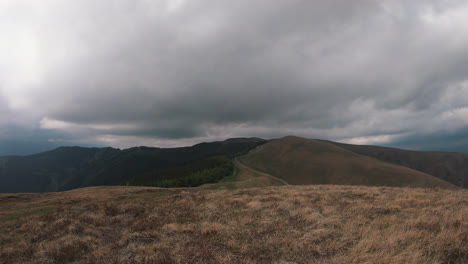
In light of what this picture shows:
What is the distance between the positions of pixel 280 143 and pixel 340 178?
63837 mm

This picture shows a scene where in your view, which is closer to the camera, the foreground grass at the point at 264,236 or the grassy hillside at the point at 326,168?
the foreground grass at the point at 264,236

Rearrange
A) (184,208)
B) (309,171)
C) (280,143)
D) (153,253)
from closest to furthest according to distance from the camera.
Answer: (153,253), (184,208), (309,171), (280,143)

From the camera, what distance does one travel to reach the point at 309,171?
4114 inches

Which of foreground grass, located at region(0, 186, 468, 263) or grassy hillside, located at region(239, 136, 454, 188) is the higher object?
foreground grass, located at region(0, 186, 468, 263)

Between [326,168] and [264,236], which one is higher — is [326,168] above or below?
below

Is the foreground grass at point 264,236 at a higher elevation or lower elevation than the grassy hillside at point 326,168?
higher

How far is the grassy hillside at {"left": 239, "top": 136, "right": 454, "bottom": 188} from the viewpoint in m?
89.4

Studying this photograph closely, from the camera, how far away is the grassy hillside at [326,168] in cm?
8944

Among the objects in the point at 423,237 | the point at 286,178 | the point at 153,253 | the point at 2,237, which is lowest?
the point at 286,178

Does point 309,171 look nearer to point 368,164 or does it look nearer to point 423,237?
point 368,164

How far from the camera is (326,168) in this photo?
105 metres

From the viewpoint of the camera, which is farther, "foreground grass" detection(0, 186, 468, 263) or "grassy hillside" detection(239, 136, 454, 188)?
"grassy hillside" detection(239, 136, 454, 188)

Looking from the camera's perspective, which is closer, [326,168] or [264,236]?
[264,236]

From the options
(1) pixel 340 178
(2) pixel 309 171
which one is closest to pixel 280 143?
(2) pixel 309 171
